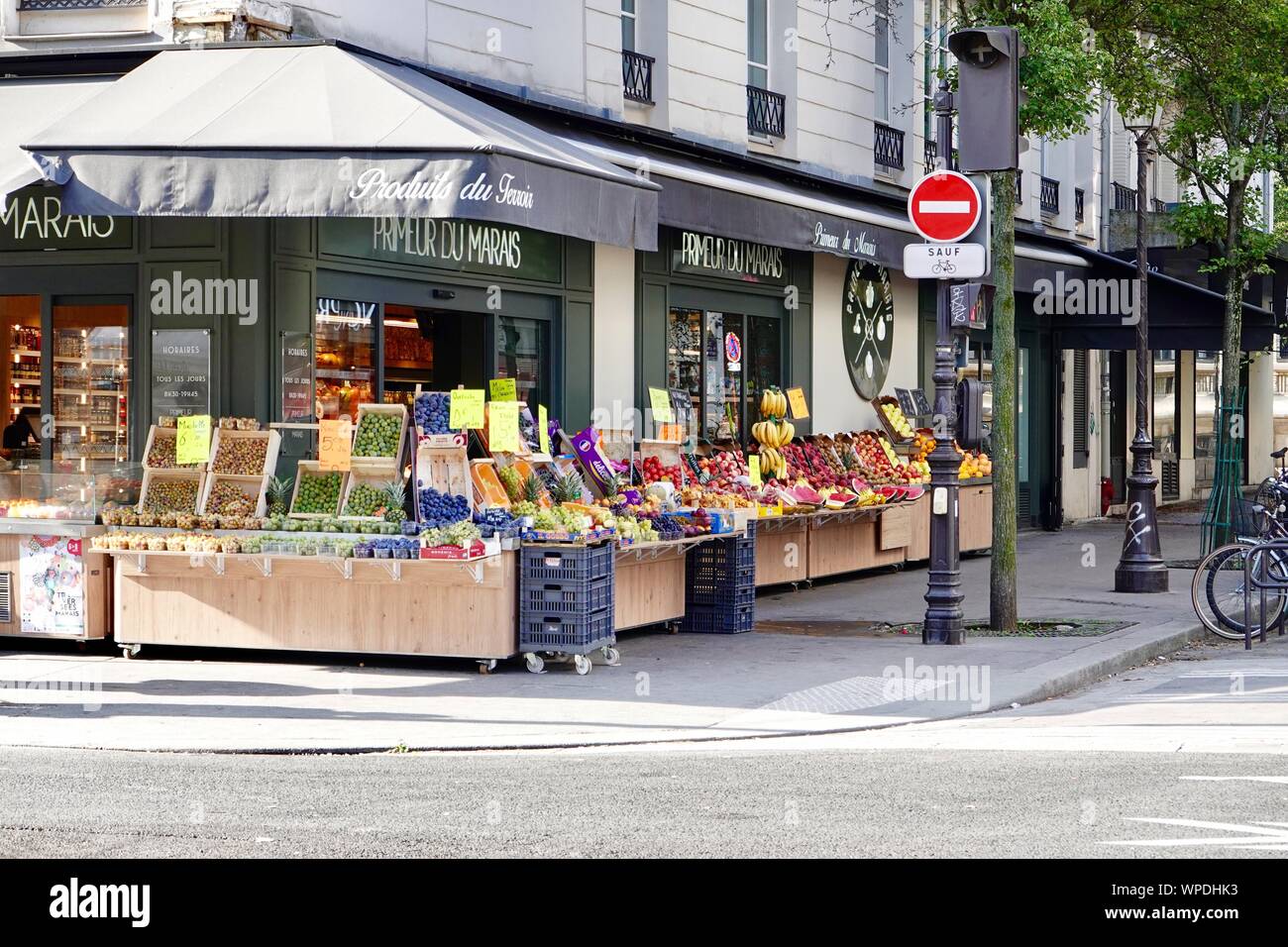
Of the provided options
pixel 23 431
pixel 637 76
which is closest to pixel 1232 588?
pixel 637 76

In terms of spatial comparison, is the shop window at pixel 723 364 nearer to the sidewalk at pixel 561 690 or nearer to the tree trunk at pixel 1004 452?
the sidewalk at pixel 561 690

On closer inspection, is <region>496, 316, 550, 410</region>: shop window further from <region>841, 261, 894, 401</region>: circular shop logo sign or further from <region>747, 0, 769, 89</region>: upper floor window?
<region>841, 261, 894, 401</region>: circular shop logo sign

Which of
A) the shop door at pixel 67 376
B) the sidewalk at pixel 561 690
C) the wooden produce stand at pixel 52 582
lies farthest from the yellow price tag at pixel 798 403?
the wooden produce stand at pixel 52 582

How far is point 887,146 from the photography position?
2331 cm

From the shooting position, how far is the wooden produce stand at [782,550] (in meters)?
17.6

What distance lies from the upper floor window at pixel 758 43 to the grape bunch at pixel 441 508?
31.8ft

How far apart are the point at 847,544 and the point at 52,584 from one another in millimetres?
9067

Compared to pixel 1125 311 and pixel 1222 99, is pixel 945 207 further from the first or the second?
pixel 1125 311

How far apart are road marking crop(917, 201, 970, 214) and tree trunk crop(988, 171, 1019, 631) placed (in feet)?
3.51

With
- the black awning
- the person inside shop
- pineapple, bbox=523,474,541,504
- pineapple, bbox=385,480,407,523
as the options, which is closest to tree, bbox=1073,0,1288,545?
the black awning

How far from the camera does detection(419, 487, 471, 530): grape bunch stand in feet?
41.2

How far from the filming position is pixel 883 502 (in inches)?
770
